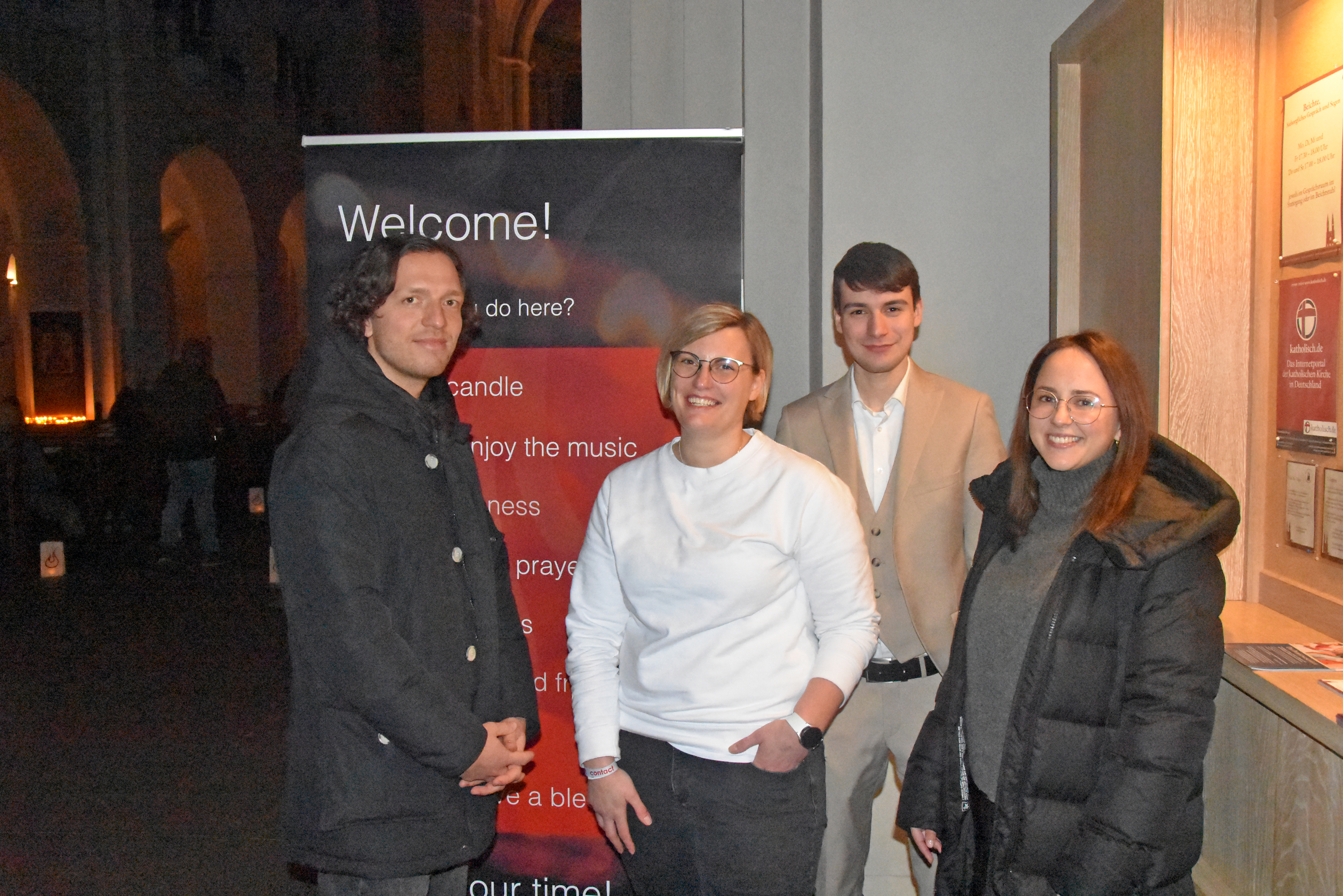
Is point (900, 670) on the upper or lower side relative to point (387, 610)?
lower

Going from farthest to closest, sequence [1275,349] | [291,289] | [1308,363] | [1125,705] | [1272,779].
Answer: [291,289]
[1275,349]
[1308,363]
[1272,779]
[1125,705]

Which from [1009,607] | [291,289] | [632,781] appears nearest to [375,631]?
[632,781]

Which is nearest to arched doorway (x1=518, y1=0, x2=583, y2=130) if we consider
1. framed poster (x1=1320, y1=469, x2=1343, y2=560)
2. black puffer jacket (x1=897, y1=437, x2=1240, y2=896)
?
framed poster (x1=1320, y1=469, x2=1343, y2=560)

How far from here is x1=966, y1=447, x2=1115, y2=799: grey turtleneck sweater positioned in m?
1.77

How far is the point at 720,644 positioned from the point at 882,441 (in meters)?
0.86

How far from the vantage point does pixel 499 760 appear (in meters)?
1.88

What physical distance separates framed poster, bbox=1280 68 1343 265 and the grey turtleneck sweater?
79 centimetres

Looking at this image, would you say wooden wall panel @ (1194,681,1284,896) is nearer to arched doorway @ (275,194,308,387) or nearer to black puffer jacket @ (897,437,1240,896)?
black puffer jacket @ (897,437,1240,896)

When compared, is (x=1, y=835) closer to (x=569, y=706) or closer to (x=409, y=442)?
(x=569, y=706)

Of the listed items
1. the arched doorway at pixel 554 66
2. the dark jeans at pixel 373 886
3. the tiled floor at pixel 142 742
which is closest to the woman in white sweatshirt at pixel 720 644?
the dark jeans at pixel 373 886

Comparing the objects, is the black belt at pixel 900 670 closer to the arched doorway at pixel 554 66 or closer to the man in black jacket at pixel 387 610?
the man in black jacket at pixel 387 610

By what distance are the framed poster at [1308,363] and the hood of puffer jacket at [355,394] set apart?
5.90ft

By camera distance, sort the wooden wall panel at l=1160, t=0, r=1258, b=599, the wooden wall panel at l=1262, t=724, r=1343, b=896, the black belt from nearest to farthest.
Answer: the wooden wall panel at l=1262, t=724, r=1343, b=896, the wooden wall panel at l=1160, t=0, r=1258, b=599, the black belt

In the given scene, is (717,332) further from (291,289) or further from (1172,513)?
(291,289)
